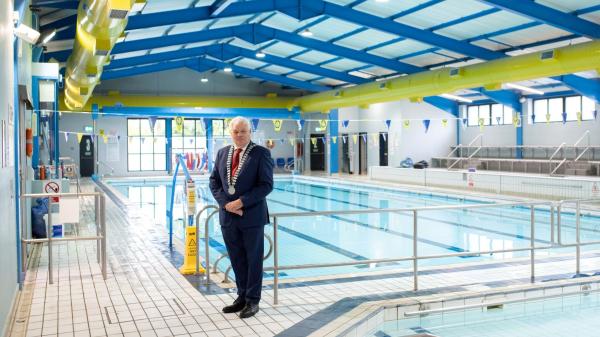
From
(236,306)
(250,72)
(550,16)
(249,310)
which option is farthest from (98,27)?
(250,72)

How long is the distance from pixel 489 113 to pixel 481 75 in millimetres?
10759

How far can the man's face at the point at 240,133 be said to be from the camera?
4309 millimetres

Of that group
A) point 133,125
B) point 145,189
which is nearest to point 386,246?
point 145,189

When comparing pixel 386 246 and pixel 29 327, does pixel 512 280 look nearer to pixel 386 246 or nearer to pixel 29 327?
pixel 386 246

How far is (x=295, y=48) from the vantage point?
18.8 m

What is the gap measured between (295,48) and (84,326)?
15.5m

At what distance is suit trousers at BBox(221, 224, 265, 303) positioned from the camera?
169 inches

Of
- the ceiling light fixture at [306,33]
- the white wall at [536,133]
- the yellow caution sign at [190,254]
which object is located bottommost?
the yellow caution sign at [190,254]

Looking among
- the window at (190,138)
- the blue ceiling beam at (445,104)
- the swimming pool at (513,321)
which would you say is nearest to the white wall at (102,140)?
the window at (190,138)

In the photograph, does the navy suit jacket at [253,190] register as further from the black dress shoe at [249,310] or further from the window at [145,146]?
the window at [145,146]

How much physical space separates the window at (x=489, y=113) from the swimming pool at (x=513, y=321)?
58.8 ft

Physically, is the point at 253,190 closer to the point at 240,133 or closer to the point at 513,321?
the point at 240,133

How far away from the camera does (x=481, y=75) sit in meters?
13.5

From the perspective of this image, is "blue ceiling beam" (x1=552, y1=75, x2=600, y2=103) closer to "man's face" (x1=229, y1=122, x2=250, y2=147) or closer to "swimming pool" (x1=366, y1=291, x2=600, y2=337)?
"swimming pool" (x1=366, y1=291, x2=600, y2=337)
